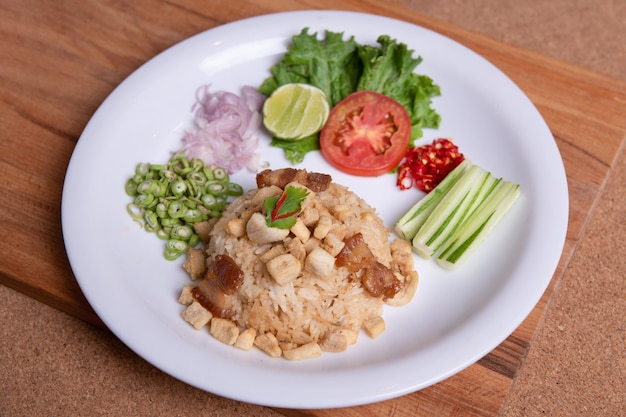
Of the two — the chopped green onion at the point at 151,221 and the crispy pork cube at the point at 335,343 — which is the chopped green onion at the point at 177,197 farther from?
the crispy pork cube at the point at 335,343

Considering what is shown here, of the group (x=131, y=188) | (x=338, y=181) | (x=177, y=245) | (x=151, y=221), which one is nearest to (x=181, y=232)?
(x=177, y=245)

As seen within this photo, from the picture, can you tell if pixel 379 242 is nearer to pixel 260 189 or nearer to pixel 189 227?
pixel 260 189

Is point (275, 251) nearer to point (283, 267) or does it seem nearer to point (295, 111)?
point (283, 267)

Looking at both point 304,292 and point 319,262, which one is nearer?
point 319,262

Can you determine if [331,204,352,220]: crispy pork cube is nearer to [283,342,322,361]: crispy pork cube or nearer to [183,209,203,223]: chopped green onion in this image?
[283,342,322,361]: crispy pork cube

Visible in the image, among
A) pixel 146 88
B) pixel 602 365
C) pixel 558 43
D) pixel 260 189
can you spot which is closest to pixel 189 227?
pixel 260 189

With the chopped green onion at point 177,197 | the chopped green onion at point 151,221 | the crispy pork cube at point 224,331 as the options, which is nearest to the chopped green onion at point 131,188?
the chopped green onion at point 177,197
